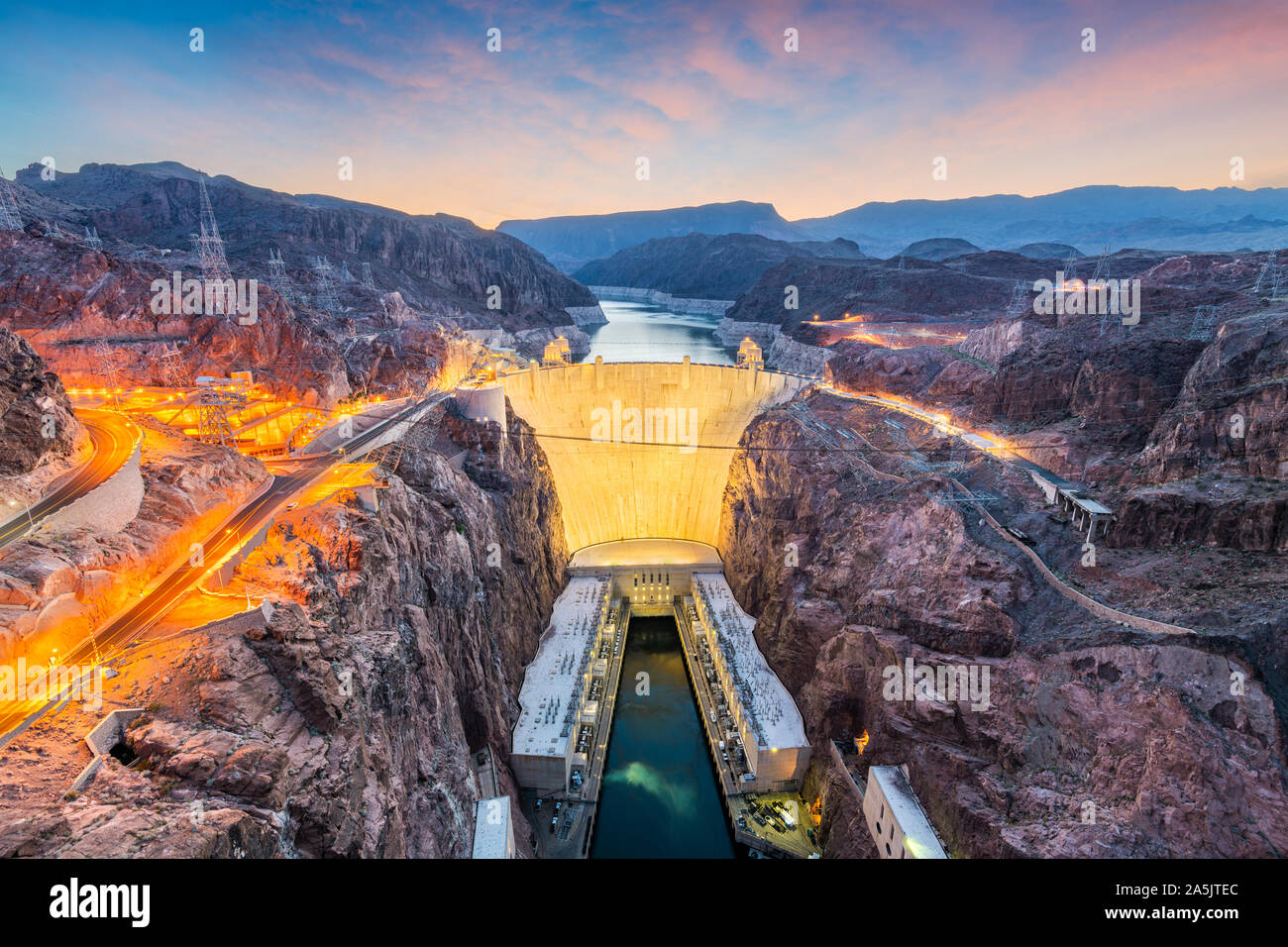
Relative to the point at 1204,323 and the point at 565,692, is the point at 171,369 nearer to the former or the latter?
the point at 565,692

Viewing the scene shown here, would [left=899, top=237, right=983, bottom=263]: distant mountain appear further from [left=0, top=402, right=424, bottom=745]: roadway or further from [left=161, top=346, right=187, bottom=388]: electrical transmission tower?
[left=0, top=402, right=424, bottom=745]: roadway

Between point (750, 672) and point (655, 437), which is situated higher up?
point (655, 437)

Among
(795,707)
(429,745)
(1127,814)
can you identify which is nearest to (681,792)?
(795,707)

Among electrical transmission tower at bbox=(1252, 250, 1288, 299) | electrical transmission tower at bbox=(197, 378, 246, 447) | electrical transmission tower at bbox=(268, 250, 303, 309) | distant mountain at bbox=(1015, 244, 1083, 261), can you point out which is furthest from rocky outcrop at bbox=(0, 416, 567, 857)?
distant mountain at bbox=(1015, 244, 1083, 261)

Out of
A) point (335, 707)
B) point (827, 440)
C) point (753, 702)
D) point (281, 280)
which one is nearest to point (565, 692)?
point (753, 702)

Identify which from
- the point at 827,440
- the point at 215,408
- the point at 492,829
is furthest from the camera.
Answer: the point at 827,440

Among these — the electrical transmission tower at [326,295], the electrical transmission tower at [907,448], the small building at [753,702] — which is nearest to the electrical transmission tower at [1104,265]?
the electrical transmission tower at [907,448]
